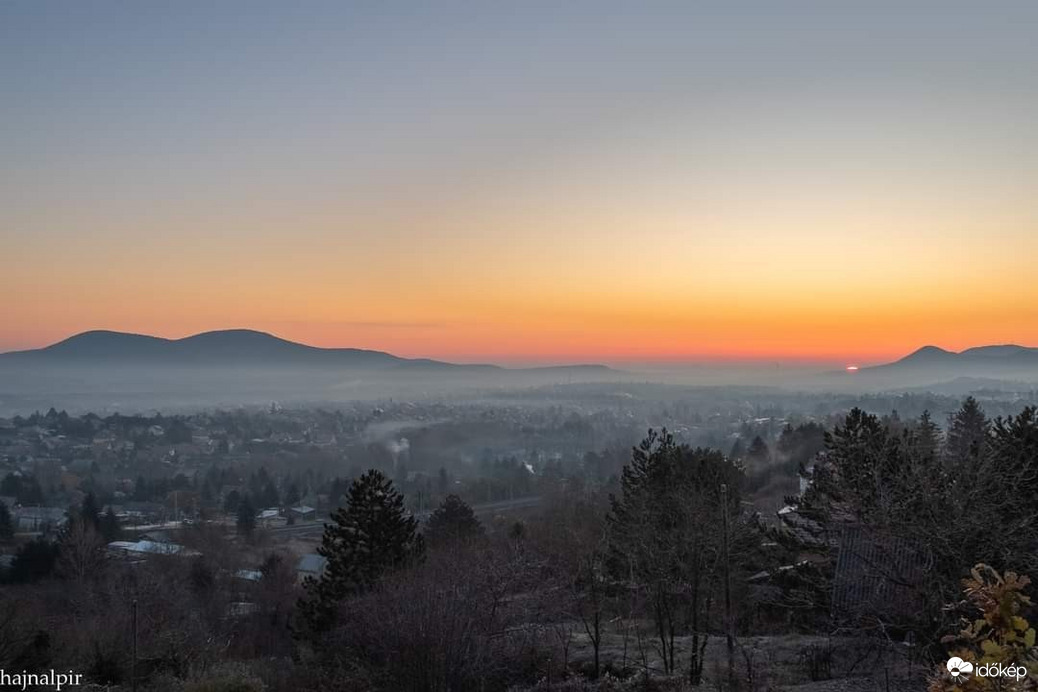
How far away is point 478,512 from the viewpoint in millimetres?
52781

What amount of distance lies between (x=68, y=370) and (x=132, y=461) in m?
126

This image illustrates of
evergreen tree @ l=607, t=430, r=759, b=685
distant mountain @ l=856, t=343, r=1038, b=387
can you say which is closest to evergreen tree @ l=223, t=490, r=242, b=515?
evergreen tree @ l=607, t=430, r=759, b=685

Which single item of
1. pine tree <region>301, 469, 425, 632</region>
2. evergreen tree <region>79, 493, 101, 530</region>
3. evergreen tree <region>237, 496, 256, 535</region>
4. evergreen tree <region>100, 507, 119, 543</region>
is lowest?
evergreen tree <region>237, 496, 256, 535</region>

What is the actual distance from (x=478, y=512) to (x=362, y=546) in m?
34.7

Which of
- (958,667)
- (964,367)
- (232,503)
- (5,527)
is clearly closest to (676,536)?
(958,667)

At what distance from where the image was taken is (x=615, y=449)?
276 ft

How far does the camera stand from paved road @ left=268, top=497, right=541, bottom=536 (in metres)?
50.4

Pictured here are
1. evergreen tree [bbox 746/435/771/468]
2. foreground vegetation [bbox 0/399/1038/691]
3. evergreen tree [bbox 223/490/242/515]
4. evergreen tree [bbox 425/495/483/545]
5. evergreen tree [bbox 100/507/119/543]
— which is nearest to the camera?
foreground vegetation [bbox 0/399/1038/691]

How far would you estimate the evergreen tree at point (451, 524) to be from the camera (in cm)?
2680

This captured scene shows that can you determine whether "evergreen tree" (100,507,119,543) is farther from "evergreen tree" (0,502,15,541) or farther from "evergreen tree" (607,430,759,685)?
"evergreen tree" (607,430,759,685)

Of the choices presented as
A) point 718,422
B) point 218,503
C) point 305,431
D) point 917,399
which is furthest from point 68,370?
point 917,399

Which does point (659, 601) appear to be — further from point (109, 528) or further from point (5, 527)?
point (5, 527)

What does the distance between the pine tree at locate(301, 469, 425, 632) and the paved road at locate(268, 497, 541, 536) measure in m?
29.5

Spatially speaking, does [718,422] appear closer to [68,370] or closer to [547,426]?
[547,426]
